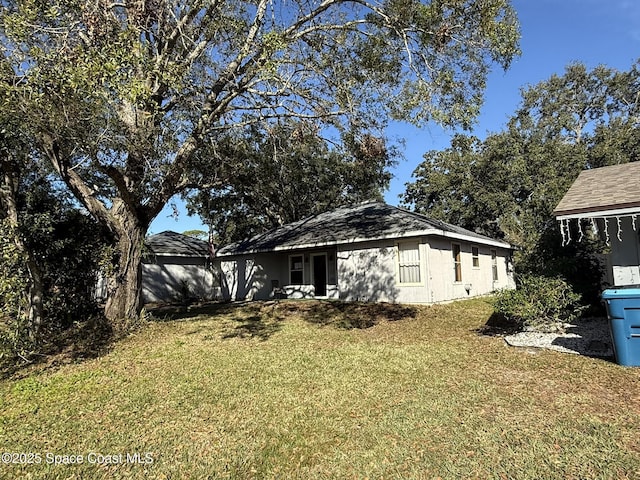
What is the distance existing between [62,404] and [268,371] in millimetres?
3049

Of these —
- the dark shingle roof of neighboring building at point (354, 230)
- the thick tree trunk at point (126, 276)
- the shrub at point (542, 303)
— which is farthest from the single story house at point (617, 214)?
the thick tree trunk at point (126, 276)

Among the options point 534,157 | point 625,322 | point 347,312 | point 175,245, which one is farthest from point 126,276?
point 534,157

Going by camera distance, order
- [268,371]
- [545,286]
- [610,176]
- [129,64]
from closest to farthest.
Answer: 1. [268,371]
2. [129,64]
3. [545,286]
4. [610,176]

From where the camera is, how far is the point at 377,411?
15.5 feet

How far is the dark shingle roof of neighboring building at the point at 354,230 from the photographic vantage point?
13.8 metres

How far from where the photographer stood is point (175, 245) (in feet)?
77.1

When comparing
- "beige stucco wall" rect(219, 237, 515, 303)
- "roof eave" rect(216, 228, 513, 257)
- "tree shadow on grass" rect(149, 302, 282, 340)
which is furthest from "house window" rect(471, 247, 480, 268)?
"tree shadow on grass" rect(149, 302, 282, 340)

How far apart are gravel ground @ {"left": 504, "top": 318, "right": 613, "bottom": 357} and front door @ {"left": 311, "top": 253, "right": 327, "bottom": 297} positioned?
394 inches

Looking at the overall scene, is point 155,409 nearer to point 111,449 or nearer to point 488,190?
point 111,449

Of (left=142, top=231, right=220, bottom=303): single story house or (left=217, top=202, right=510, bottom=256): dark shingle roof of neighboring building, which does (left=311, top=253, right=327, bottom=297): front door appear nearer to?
(left=217, top=202, right=510, bottom=256): dark shingle roof of neighboring building

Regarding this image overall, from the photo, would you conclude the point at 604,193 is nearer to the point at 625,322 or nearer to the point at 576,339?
the point at 576,339

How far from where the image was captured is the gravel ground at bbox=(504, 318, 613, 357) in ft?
22.7

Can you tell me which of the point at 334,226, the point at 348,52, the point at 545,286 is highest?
the point at 348,52

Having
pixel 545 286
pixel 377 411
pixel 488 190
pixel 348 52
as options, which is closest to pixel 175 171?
pixel 348 52
